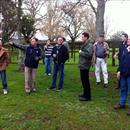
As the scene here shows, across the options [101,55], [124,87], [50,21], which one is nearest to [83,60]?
[124,87]

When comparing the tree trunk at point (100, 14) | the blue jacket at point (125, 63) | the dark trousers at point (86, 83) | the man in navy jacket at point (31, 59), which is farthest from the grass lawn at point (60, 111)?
the tree trunk at point (100, 14)

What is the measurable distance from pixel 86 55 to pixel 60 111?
212 centimetres

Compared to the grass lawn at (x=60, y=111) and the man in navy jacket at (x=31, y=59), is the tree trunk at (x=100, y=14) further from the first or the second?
the man in navy jacket at (x=31, y=59)

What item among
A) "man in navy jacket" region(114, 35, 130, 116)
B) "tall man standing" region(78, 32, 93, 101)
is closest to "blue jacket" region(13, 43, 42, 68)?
"tall man standing" region(78, 32, 93, 101)

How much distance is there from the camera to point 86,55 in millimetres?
12188

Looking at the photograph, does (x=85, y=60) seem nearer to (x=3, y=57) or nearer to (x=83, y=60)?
(x=83, y=60)

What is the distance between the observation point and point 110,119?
1023 centimetres

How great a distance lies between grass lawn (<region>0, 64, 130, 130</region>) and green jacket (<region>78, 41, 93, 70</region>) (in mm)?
1099

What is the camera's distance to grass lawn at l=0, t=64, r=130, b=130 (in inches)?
386

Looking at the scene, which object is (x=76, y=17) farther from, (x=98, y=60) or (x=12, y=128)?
(x=12, y=128)

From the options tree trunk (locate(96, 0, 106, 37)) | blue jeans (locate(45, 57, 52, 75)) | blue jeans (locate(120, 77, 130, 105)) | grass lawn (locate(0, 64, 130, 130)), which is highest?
tree trunk (locate(96, 0, 106, 37))

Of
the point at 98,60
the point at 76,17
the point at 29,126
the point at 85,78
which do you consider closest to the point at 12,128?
the point at 29,126

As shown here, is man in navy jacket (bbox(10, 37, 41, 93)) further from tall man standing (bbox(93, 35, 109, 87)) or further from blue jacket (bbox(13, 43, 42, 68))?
tall man standing (bbox(93, 35, 109, 87))

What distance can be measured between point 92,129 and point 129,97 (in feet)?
10.9
